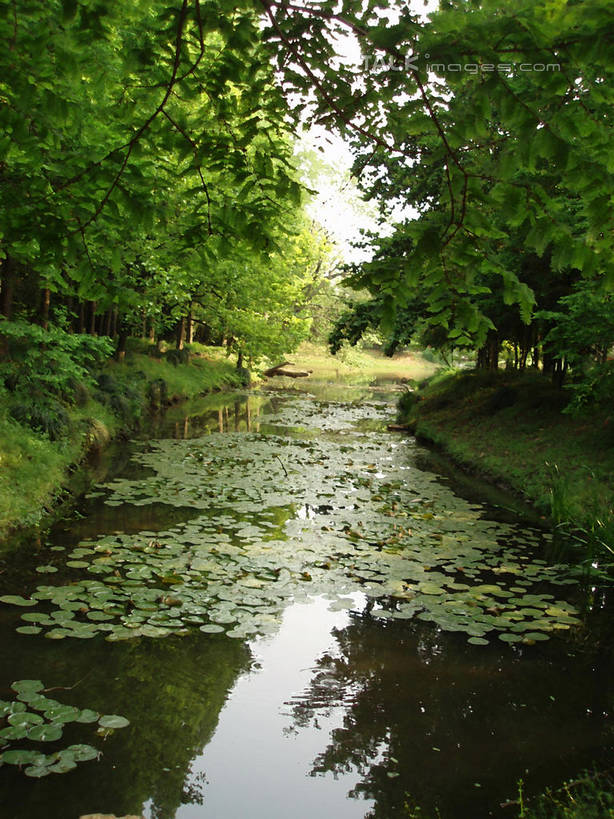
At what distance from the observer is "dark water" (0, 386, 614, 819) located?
3.03 meters

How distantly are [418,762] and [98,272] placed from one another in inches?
138

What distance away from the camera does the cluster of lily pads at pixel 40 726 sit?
9.86 feet

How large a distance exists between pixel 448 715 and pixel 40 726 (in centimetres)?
253

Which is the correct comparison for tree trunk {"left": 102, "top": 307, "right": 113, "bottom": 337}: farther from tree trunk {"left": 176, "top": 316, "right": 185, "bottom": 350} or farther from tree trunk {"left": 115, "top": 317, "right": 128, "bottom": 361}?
tree trunk {"left": 176, "top": 316, "right": 185, "bottom": 350}

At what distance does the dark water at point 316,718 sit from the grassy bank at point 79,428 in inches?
71.5

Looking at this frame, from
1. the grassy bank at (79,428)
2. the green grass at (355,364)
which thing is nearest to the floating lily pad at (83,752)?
the grassy bank at (79,428)

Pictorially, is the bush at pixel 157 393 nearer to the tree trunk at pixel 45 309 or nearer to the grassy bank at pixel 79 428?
the grassy bank at pixel 79 428

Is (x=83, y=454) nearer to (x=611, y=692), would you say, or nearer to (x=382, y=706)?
(x=382, y=706)

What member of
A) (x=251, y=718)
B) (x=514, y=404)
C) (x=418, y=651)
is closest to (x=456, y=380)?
(x=514, y=404)

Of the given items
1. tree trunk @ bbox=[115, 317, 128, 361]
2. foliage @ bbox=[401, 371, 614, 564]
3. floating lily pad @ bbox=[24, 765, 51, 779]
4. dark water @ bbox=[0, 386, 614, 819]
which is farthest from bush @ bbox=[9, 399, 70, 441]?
tree trunk @ bbox=[115, 317, 128, 361]

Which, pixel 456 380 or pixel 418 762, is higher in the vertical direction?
pixel 456 380

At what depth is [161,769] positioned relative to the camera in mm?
3152

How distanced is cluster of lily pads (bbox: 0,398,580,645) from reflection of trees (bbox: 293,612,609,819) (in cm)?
33

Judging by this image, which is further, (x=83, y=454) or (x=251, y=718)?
(x=83, y=454)
